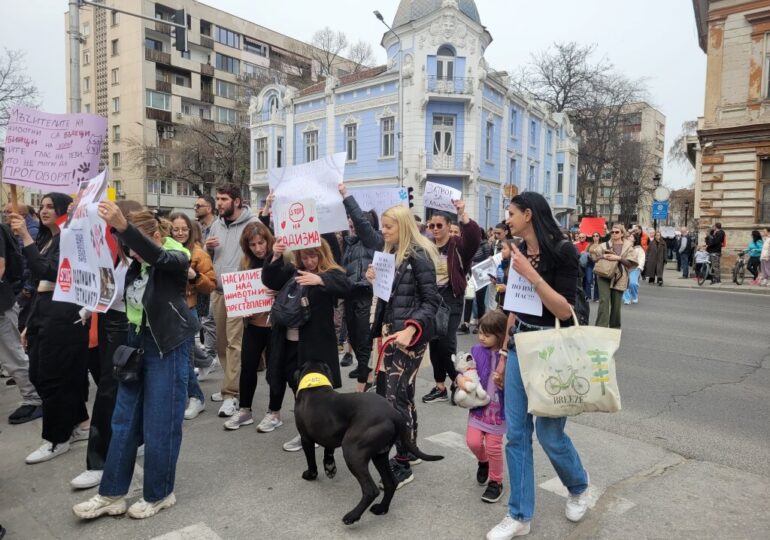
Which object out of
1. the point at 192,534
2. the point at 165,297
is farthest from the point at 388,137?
the point at 192,534

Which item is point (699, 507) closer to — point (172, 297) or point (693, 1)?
point (172, 297)

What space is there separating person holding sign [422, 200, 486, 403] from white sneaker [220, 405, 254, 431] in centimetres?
178

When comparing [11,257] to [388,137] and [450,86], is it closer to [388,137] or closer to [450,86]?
[450,86]

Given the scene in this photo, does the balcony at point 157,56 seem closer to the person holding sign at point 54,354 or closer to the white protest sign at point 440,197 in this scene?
the white protest sign at point 440,197

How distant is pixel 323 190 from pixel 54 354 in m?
2.46

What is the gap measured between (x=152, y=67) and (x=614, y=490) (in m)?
57.3

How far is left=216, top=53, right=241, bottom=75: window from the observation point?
5806 centimetres

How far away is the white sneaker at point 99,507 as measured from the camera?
3.39 meters

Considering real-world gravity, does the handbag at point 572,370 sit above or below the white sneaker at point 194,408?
above

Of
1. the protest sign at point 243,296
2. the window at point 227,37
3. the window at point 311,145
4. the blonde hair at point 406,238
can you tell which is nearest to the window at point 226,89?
the window at point 227,37

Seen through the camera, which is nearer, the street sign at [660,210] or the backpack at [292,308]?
the backpack at [292,308]

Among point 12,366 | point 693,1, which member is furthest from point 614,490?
point 693,1

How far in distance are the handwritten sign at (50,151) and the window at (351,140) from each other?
91.4 ft

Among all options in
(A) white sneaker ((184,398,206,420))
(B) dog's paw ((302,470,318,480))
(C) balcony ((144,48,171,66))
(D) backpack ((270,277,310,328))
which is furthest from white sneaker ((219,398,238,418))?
(C) balcony ((144,48,171,66))
